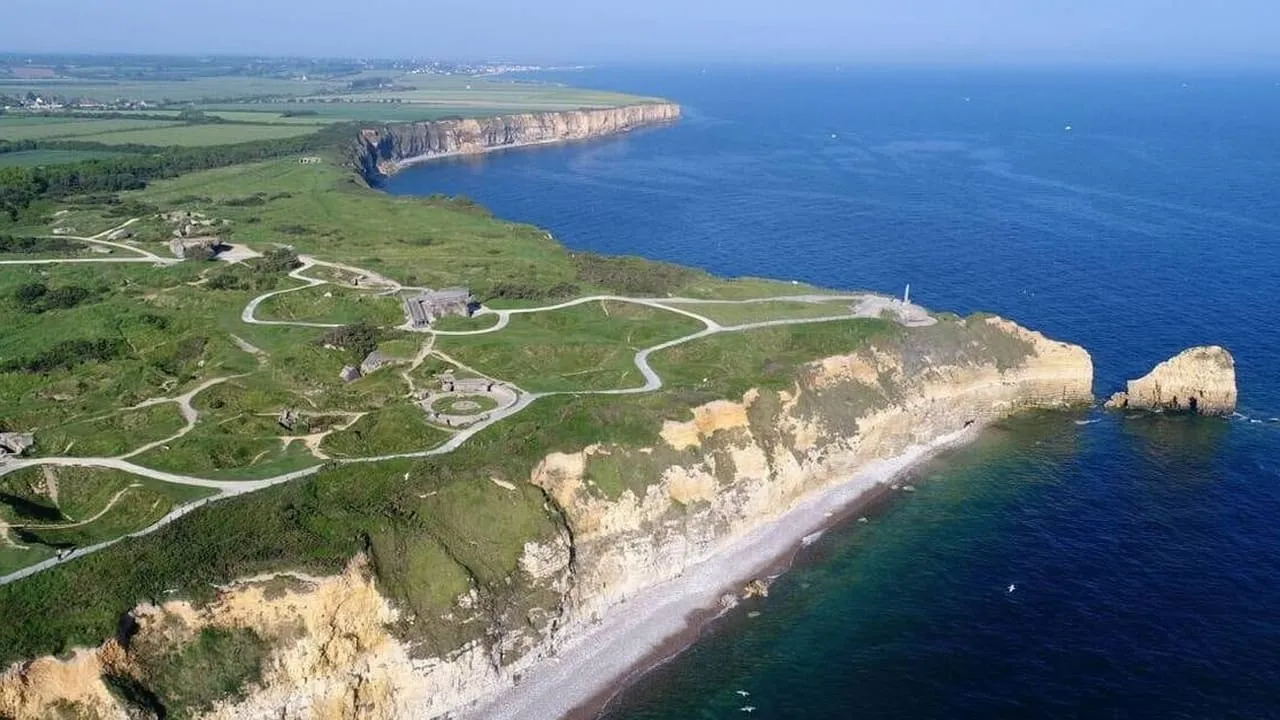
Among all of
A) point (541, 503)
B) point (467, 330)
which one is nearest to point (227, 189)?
point (467, 330)

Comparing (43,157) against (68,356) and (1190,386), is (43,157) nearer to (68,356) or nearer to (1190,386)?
(68,356)

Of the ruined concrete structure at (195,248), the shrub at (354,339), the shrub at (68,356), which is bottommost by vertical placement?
the shrub at (68,356)

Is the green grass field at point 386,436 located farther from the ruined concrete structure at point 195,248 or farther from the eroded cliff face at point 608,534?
the ruined concrete structure at point 195,248

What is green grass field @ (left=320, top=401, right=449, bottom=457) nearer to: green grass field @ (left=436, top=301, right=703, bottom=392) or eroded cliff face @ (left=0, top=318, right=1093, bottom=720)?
eroded cliff face @ (left=0, top=318, right=1093, bottom=720)

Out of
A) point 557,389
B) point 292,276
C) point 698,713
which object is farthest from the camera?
point 292,276

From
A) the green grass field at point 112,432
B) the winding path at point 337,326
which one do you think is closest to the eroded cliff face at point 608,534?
the winding path at point 337,326

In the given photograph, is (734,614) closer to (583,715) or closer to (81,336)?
(583,715)
